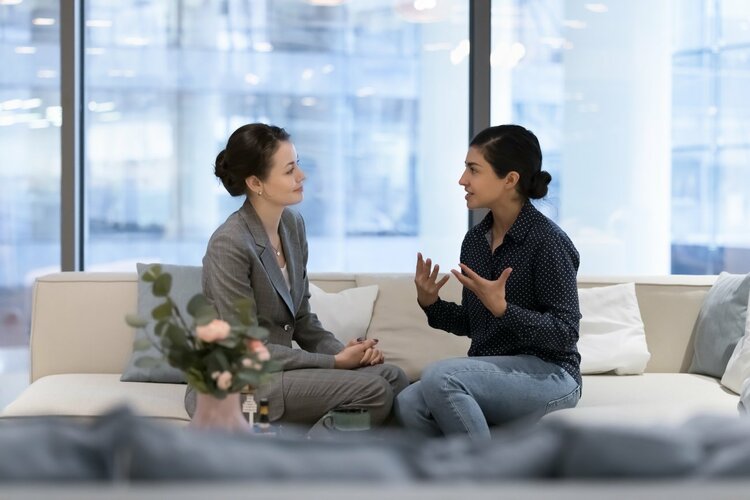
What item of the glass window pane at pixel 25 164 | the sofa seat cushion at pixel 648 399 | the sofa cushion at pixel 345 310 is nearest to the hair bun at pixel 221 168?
the sofa cushion at pixel 345 310

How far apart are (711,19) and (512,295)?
217cm

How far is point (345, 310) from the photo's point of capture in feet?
12.1

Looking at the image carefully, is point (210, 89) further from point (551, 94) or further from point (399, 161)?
point (551, 94)

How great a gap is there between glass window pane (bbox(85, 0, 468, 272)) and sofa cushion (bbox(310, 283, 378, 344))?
0.83m

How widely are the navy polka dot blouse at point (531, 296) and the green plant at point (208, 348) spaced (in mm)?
1002

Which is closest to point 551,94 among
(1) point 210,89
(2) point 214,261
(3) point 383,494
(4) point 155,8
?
(1) point 210,89

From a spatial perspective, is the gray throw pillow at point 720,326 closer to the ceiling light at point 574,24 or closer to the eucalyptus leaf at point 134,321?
the ceiling light at point 574,24

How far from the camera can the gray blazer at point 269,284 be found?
2.99 m

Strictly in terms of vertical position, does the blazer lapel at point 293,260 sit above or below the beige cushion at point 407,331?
above

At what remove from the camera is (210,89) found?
14.8 feet

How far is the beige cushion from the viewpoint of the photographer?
361 cm

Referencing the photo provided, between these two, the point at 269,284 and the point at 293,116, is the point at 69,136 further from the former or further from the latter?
the point at 269,284

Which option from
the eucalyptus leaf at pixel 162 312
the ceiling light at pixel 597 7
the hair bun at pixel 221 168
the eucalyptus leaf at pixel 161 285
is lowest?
the eucalyptus leaf at pixel 162 312

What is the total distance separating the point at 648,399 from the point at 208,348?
1.65m
